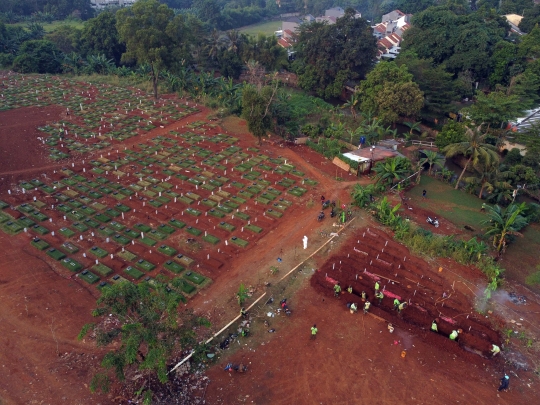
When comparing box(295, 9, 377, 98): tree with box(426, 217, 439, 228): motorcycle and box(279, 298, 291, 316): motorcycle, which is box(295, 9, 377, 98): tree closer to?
box(426, 217, 439, 228): motorcycle

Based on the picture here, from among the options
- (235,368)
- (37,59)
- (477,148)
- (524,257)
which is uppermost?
(477,148)

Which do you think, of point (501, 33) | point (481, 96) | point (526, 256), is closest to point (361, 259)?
point (526, 256)

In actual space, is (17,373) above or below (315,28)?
below

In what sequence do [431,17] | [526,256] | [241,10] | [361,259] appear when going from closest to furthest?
[361,259], [526,256], [431,17], [241,10]

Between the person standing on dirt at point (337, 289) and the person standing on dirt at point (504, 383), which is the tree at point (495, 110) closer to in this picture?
the person standing on dirt at point (337, 289)

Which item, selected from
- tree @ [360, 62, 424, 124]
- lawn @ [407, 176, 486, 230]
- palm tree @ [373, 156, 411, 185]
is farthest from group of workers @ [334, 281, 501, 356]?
tree @ [360, 62, 424, 124]

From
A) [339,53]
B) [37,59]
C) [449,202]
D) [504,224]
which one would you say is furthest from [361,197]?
[37,59]

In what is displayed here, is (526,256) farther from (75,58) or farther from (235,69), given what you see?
(75,58)

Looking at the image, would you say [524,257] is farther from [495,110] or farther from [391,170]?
[495,110]
